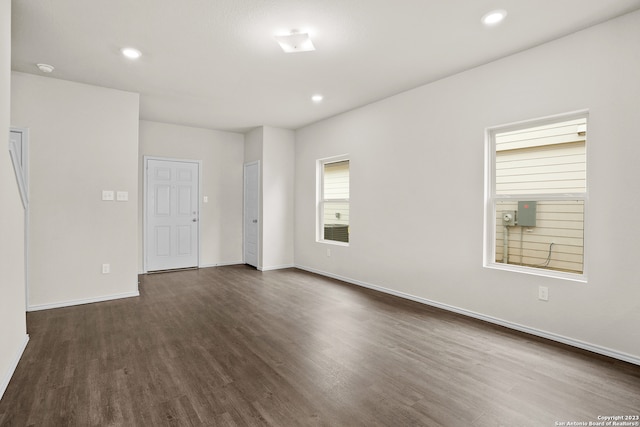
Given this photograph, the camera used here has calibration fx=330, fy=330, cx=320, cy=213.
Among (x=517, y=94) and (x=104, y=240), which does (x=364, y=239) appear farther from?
(x=104, y=240)

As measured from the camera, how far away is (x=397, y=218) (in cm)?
430

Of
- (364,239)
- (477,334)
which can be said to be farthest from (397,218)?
(477,334)

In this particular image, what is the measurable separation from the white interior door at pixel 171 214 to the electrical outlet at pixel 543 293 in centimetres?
535

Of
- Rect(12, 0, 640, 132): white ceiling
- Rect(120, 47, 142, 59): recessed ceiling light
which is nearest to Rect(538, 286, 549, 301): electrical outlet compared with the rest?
Rect(12, 0, 640, 132): white ceiling

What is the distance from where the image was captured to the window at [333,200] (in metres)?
5.34

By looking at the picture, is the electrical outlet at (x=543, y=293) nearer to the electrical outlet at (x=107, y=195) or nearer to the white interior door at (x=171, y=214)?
the electrical outlet at (x=107, y=195)

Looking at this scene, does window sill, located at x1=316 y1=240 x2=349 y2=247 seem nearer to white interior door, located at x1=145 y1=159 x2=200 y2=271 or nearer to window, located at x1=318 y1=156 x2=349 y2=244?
window, located at x1=318 y1=156 x2=349 y2=244

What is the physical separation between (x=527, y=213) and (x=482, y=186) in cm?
48

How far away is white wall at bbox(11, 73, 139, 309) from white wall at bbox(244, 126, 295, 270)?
218 centimetres

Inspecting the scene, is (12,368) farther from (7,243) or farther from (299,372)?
(299,372)

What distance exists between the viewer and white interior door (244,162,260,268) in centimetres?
617

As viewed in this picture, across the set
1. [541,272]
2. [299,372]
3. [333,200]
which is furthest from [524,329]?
[333,200]

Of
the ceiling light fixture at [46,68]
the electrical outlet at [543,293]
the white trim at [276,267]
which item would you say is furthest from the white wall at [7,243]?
the electrical outlet at [543,293]

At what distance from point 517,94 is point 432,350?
2.48 m
